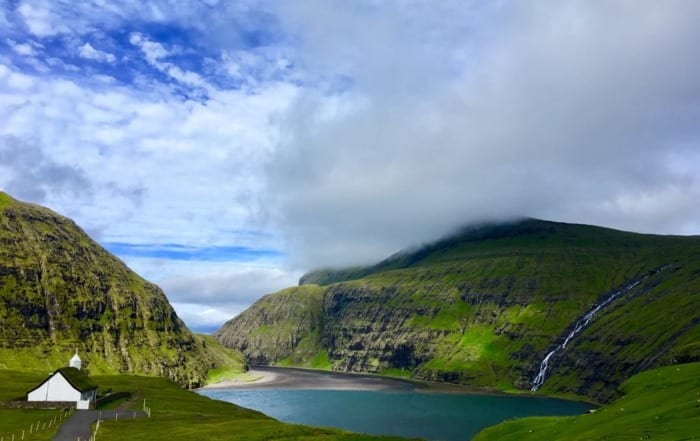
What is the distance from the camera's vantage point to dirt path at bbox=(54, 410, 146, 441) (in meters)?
71.7

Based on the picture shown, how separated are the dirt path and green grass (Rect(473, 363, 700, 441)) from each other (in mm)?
54315

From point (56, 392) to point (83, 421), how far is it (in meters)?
25.9

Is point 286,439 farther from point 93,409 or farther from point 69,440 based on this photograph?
point 93,409

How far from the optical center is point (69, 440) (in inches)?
2707

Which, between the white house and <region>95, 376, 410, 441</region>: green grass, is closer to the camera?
<region>95, 376, 410, 441</region>: green grass

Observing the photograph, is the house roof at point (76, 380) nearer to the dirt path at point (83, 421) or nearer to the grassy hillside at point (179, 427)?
the dirt path at point (83, 421)

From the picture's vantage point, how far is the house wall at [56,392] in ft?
350

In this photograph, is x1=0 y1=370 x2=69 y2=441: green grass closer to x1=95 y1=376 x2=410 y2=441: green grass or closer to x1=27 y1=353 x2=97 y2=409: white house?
x1=95 y1=376 x2=410 y2=441: green grass

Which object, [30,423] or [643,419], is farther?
[30,423]

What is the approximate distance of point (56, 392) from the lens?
107 m

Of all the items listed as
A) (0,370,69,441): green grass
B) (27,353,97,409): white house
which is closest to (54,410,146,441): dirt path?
(0,370,69,441): green grass

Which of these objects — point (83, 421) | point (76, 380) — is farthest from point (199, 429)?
point (76, 380)

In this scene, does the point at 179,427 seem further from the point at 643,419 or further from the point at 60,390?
the point at 643,419

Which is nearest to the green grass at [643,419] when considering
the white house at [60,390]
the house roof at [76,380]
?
the white house at [60,390]
